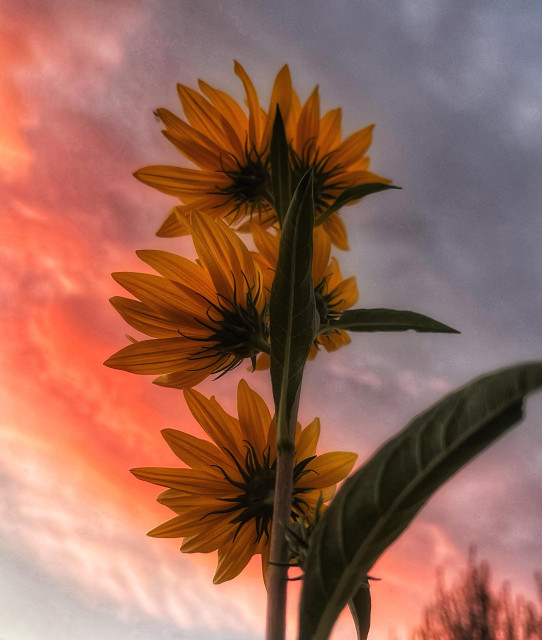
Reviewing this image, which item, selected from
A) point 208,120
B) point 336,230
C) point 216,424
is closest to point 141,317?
point 216,424

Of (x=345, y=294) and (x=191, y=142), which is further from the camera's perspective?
(x=345, y=294)

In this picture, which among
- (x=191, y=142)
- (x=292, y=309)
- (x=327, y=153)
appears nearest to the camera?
(x=292, y=309)

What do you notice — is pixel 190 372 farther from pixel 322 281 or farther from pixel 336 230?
pixel 336 230

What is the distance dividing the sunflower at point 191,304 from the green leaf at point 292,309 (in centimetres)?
18

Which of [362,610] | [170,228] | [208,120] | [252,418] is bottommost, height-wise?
[362,610]

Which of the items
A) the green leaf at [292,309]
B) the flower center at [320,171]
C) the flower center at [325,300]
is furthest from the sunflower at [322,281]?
the green leaf at [292,309]

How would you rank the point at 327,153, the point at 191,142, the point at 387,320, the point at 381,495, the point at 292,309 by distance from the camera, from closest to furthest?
the point at 381,495 → the point at 292,309 → the point at 387,320 → the point at 191,142 → the point at 327,153

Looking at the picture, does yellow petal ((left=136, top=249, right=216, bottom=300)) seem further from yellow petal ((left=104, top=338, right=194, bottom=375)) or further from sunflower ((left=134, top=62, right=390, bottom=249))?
sunflower ((left=134, top=62, right=390, bottom=249))

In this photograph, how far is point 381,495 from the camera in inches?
17.9

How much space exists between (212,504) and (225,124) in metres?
0.59

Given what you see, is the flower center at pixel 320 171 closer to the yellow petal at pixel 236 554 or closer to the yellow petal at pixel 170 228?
the yellow petal at pixel 170 228

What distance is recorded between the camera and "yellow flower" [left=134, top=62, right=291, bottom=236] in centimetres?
95

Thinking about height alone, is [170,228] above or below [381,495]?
above

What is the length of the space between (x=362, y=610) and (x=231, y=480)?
0.72 ft
